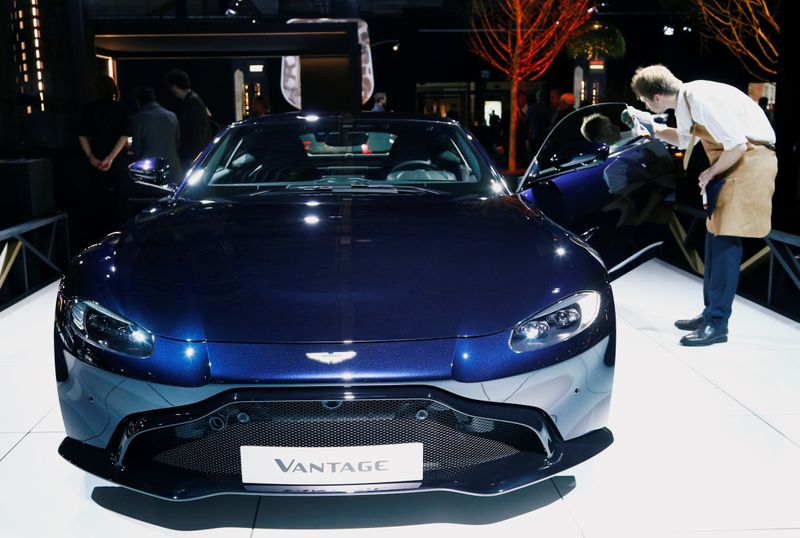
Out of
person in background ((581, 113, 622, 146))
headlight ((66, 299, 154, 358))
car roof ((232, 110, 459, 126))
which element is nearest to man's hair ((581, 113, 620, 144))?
person in background ((581, 113, 622, 146))

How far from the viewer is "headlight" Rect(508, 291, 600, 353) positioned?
2.20 meters

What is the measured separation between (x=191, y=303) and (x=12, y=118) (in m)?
5.87

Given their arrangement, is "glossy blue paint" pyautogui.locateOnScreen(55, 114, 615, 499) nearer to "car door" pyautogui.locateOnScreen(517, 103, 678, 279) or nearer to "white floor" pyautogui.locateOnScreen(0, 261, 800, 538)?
"white floor" pyautogui.locateOnScreen(0, 261, 800, 538)

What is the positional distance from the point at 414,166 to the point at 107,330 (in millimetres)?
1605

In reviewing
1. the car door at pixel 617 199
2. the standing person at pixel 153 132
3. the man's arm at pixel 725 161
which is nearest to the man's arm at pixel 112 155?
the standing person at pixel 153 132

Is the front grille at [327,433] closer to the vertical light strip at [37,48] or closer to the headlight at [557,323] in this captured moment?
the headlight at [557,323]

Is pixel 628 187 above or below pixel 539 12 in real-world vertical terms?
below

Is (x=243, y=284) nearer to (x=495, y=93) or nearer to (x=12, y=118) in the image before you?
(x=12, y=118)

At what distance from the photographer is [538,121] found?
11.3 meters

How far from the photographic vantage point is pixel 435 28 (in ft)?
81.8

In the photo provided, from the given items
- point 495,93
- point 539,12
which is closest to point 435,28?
point 495,93

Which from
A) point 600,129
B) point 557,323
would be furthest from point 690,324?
point 557,323

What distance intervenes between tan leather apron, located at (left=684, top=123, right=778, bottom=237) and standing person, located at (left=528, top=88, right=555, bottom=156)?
23.2 ft

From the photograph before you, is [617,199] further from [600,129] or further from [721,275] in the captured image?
[721,275]
